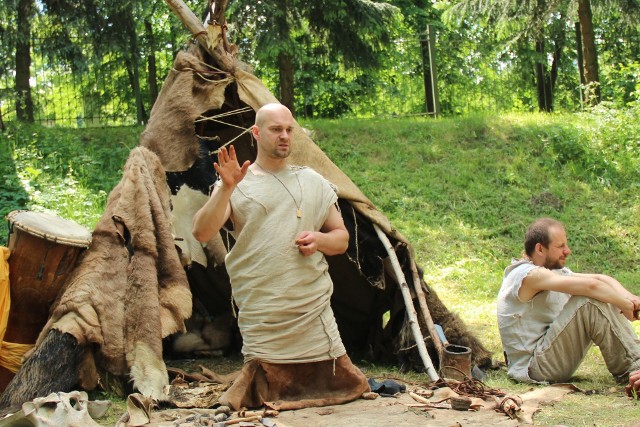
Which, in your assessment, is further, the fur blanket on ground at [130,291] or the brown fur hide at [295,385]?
the fur blanket on ground at [130,291]

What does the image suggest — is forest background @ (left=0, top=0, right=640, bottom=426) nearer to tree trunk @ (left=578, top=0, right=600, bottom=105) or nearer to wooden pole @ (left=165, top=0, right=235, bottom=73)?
tree trunk @ (left=578, top=0, right=600, bottom=105)

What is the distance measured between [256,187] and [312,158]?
1.35 metres

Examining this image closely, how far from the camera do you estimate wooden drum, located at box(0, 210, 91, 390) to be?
4.81m

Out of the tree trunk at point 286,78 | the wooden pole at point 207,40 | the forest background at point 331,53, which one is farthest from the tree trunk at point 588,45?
the wooden pole at point 207,40

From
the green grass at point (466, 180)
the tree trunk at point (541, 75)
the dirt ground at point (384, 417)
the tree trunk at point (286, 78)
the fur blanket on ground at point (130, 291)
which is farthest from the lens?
the tree trunk at point (541, 75)

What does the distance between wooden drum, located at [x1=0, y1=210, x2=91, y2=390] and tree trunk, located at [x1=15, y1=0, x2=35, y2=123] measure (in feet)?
25.8

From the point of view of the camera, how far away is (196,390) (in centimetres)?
506

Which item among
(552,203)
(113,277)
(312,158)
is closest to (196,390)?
(113,277)

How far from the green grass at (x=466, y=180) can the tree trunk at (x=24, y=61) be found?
4.33ft

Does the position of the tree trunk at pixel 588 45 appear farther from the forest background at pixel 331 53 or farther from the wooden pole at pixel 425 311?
the wooden pole at pixel 425 311

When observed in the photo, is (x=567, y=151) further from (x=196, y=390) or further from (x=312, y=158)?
(x=196, y=390)

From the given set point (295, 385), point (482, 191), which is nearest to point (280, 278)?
point (295, 385)

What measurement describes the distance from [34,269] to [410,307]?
240 centimetres

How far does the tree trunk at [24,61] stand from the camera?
11859mm
